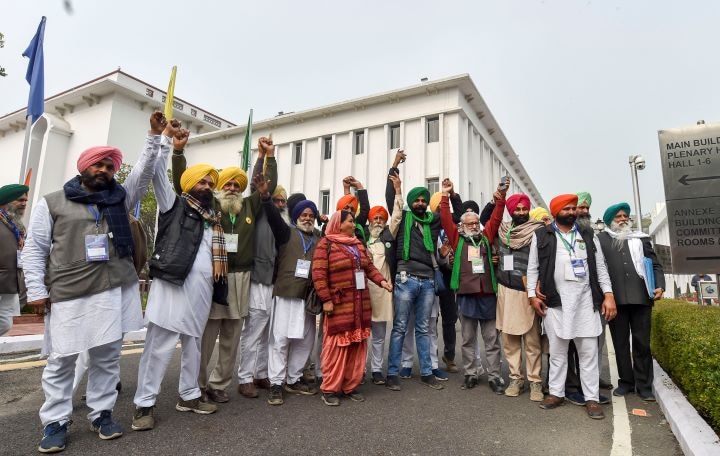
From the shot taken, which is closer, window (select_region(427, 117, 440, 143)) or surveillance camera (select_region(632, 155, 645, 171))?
surveillance camera (select_region(632, 155, 645, 171))

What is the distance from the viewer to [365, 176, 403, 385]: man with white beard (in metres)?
4.79

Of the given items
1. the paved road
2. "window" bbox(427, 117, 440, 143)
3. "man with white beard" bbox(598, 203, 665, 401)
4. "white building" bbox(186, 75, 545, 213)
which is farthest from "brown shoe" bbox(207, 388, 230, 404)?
"window" bbox(427, 117, 440, 143)

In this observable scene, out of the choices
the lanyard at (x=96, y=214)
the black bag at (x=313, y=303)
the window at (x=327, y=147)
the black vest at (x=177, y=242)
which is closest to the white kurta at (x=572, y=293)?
the black bag at (x=313, y=303)

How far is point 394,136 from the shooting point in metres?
24.0

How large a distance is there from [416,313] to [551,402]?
1.60 m

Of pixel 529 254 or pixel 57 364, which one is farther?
pixel 529 254

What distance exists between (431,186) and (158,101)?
883 inches

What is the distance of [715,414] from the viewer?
2.93 metres

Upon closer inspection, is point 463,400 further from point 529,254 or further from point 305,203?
point 305,203

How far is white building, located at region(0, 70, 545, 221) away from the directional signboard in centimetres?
1575

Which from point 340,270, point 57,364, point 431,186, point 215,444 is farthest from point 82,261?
point 431,186

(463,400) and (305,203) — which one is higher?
(305,203)

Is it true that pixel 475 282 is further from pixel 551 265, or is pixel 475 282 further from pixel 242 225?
pixel 242 225

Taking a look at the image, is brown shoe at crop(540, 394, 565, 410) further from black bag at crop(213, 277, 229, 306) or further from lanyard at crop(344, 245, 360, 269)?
black bag at crop(213, 277, 229, 306)
